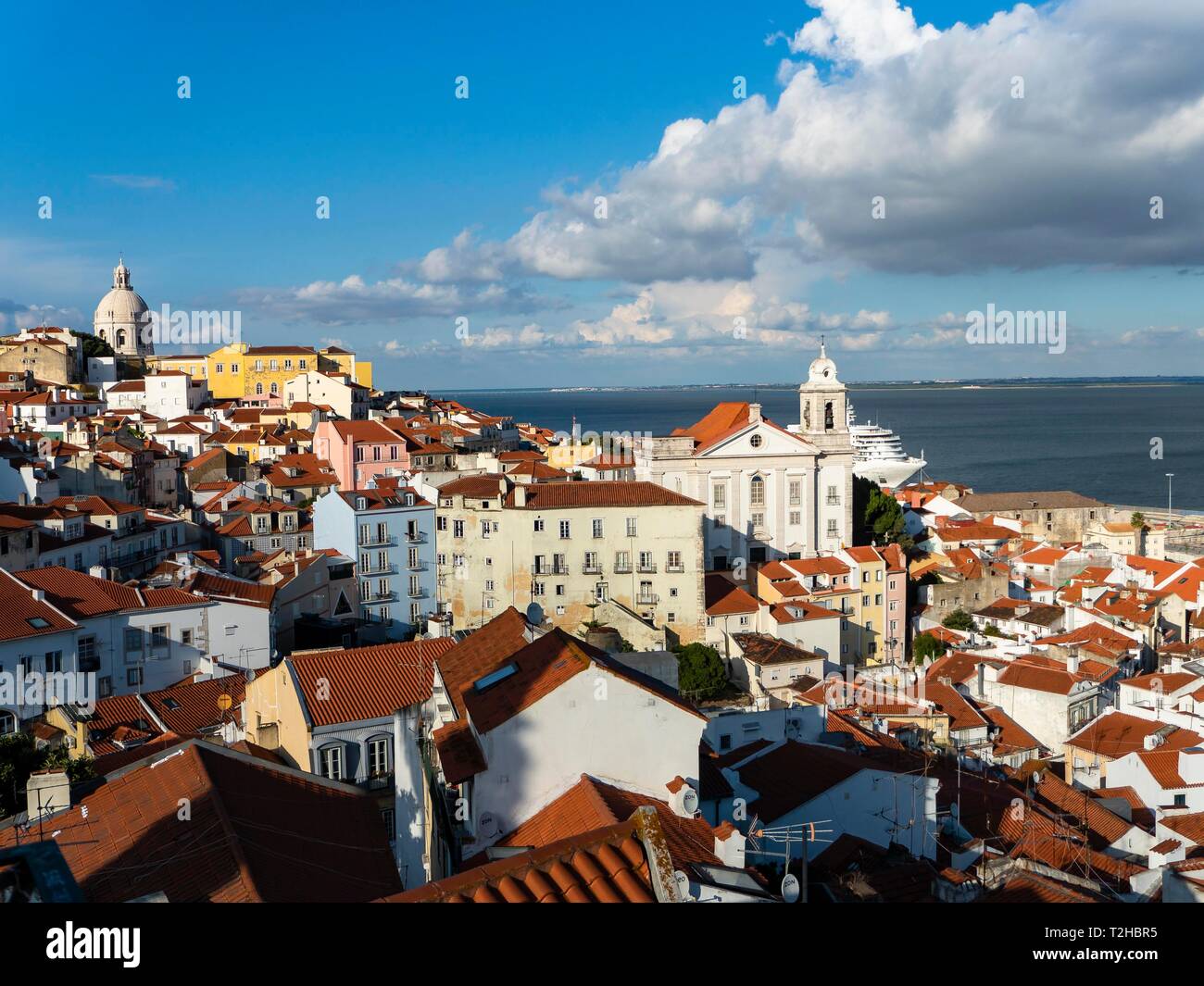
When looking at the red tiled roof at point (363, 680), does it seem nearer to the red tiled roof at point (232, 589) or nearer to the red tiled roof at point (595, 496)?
the red tiled roof at point (232, 589)

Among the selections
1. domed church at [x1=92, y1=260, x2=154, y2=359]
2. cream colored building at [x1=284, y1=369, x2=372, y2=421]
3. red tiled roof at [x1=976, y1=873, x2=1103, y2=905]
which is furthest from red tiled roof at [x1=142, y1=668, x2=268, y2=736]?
domed church at [x1=92, y1=260, x2=154, y2=359]

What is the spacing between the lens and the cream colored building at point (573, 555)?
2831 cm

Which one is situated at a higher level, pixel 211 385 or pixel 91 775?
pixel 211 385

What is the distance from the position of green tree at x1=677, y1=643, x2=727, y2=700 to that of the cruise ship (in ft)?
173

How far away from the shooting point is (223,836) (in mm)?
7977

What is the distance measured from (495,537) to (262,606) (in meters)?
7.25

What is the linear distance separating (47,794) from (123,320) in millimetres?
80830

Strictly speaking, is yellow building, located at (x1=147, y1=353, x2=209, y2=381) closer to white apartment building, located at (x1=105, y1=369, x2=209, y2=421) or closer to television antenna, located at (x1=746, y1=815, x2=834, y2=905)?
white apartment building, located at (x1=105, y1=369, x2=209, y2=421)

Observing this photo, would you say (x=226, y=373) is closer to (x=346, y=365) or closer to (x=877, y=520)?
(x=346, y=365)

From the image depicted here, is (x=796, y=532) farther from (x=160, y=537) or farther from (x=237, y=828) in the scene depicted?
(x=237, y=828)

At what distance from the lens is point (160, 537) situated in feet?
107

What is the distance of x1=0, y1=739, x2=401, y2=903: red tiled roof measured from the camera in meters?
7.46

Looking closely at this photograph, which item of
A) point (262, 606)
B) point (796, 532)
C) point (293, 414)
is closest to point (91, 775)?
point (262, 606)

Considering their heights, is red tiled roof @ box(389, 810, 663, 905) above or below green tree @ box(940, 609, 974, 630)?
above
